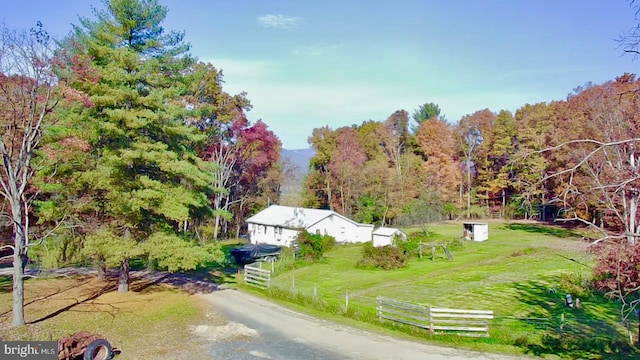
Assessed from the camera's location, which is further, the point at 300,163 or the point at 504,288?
the point at 300,163

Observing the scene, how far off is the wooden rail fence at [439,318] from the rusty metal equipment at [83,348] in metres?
10.4

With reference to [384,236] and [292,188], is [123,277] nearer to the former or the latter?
[384,236]

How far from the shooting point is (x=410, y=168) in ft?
205

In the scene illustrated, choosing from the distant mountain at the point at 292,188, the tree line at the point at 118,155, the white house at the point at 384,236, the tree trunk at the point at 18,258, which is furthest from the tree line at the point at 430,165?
the tree trunk at the point at 18,258

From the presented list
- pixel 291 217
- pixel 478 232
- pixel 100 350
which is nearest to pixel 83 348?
pixel 100 350

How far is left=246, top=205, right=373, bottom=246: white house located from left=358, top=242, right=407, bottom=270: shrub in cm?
945

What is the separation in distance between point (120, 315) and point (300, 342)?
28.9ft

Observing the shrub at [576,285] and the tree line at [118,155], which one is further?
the shrub at [576,285]

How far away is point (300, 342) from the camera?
15.7 m

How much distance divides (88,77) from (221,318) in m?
12.5

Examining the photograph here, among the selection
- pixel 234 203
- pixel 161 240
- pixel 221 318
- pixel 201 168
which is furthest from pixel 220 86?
pixel 221 318

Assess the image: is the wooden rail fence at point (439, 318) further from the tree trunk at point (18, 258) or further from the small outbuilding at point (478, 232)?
the small outbuilding at point (478, 232)

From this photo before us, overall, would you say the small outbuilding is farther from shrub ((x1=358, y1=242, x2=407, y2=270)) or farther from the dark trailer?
the dark trailer

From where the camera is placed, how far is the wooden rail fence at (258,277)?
25.3 m
